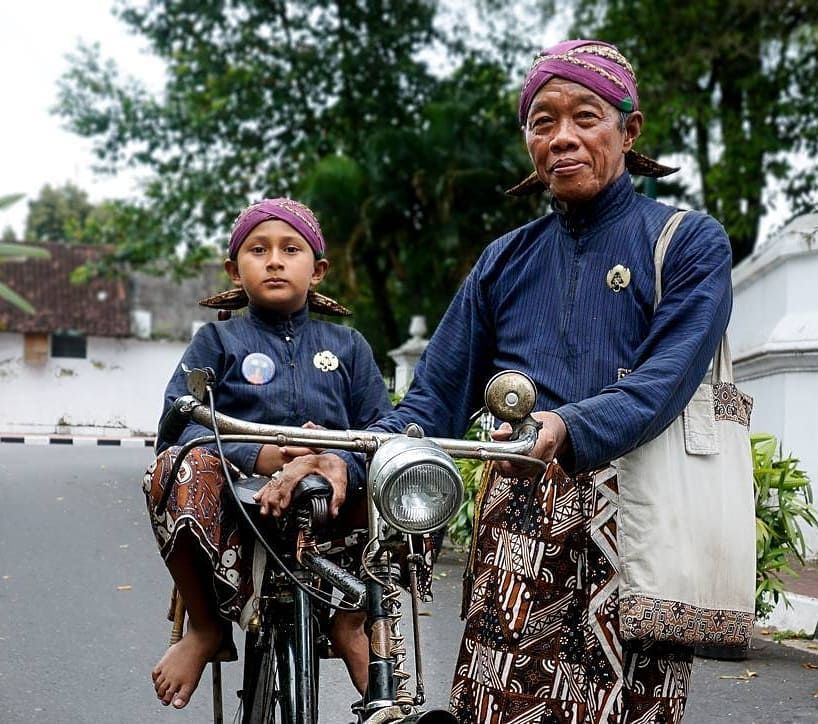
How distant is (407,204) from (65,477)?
6.57 meters

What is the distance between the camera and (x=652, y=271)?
237 centimetres

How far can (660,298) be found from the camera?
2.33m

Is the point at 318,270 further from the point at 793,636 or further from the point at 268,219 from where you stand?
the point at 793,636

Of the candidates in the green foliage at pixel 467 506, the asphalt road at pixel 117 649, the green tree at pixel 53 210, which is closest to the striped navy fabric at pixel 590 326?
the asphalt road at pixel 117 649

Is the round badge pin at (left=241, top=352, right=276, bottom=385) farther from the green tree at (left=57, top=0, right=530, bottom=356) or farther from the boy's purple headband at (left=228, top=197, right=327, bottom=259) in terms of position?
the green tree at (left=57, top=0, right=530, bottom=356)

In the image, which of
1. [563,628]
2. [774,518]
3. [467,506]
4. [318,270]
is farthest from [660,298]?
[467,506]

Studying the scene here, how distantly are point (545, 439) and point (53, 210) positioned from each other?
4351cm

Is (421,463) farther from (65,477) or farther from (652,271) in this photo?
(65,477)

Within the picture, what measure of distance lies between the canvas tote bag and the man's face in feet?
1.61

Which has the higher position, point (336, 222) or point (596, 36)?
point (596, 36)

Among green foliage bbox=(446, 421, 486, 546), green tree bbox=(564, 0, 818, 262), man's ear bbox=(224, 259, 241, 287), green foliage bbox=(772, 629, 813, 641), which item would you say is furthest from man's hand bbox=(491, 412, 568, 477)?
green tree bbox=(564, 0, 818, 262)

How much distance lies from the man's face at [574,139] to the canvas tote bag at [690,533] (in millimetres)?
491

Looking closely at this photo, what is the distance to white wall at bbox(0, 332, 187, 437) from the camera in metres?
30.1

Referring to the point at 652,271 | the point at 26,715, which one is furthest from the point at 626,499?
the point at 26,715
